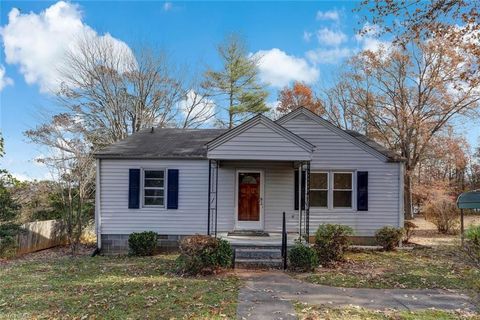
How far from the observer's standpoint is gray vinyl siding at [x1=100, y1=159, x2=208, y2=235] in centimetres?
1245

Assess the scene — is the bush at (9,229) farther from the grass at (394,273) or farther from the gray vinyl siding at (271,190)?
the grass at (394,273)

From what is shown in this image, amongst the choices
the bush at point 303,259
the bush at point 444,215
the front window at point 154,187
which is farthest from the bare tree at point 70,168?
the bush at point 444,215

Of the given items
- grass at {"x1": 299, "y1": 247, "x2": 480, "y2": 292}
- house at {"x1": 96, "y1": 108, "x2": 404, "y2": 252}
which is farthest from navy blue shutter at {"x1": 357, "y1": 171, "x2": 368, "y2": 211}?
grass at {"x1": 299, "y1": 247, "x2": 480, "y2": 292}

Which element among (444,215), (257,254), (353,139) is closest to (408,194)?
(444,215)

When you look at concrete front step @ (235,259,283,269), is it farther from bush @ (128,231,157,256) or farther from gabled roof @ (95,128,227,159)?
gabled roof @ (95,128,227,159)

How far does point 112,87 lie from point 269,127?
16.4 m

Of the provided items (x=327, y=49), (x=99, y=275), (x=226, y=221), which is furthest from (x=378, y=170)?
(x=327, y=49)

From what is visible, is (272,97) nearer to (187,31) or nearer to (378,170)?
(187,31)

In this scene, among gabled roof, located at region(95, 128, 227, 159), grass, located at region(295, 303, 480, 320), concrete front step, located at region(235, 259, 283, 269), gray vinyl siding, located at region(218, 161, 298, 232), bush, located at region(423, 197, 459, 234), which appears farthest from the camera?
bush, located at region(423, 197, 459, 234)

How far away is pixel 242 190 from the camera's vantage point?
12648 mm

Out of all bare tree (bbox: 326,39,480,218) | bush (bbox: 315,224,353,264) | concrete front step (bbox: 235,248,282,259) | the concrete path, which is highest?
bare tree (bbox: 326,39,480,218)

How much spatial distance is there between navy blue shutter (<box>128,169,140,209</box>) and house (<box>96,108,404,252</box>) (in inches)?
1.3

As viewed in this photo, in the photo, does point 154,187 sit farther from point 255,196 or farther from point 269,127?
point 269,127

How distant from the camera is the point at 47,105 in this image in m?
21.6
